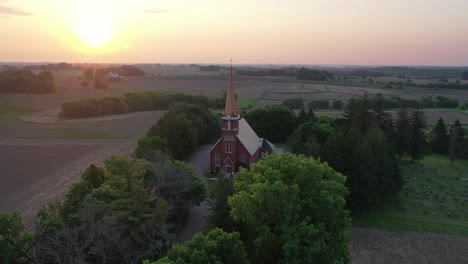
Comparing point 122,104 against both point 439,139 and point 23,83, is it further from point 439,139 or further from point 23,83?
point 439,139

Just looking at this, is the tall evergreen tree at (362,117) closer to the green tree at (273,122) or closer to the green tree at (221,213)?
the green tree at (273,122)

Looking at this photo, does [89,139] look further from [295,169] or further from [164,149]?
[295,169]

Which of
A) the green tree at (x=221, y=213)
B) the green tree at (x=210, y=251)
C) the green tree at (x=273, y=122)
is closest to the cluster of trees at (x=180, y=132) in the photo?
the green tree at (x=273, y=122)

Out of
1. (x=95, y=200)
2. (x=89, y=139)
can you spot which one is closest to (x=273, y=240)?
(x=95, y=200)

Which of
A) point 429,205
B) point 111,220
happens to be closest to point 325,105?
point 429,205

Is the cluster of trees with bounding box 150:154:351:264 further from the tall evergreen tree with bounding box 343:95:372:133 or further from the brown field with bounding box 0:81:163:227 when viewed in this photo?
the tall evergreen tree with bounding box 343:95:372:133

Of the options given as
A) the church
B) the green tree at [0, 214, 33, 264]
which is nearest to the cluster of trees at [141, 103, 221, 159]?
the church

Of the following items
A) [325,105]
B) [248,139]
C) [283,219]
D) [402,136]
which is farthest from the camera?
[325,105]
